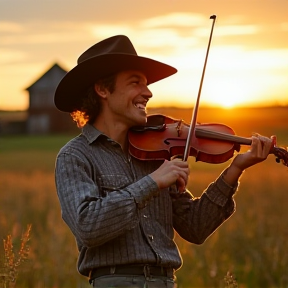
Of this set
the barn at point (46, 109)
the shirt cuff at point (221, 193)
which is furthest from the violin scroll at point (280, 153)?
the barn at point (46, 109)

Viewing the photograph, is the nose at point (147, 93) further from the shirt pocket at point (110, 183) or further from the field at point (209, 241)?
the field at point (209, 241)

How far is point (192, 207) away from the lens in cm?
471

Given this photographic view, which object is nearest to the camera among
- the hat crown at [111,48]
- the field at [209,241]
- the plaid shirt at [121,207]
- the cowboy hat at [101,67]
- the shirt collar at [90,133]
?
the plaid shirt at [121,207]

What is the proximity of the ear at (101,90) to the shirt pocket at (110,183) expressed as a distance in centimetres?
49

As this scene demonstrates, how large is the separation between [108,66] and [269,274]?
14.2 feet

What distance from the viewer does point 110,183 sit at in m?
4.36

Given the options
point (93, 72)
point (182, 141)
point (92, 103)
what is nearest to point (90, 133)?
point (92, 103)

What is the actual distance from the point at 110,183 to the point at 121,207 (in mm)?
296

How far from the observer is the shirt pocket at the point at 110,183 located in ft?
14.2

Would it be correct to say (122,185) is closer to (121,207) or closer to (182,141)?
(121,207)

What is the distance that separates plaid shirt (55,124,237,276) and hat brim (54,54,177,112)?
0.26 m

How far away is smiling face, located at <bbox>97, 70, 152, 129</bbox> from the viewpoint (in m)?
4.49

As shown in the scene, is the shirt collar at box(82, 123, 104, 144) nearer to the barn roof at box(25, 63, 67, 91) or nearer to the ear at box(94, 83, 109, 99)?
the ear at box(94, 83, 109, 99)

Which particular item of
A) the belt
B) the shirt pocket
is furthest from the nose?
the belt
